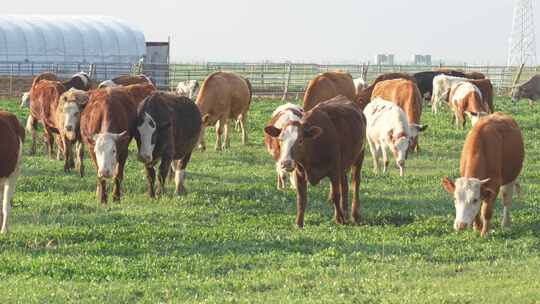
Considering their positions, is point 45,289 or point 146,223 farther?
point 146,223

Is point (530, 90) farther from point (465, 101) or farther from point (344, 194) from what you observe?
point (344, 194)

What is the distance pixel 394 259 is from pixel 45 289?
12.5 ft

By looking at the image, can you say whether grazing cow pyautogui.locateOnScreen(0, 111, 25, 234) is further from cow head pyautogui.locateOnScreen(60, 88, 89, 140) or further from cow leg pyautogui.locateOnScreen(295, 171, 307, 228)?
cow head pyautogui.locateOnScreen(60, 88, 89, 140)

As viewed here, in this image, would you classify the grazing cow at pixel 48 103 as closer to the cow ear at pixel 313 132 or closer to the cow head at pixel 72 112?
the cow head at pixel 72 112

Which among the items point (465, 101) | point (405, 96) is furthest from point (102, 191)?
point (465, 101)

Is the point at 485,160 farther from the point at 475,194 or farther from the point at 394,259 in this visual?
the point at 394,259

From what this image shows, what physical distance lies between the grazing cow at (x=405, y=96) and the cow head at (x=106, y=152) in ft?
28.3

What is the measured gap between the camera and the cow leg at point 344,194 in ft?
51.2

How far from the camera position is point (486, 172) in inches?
575

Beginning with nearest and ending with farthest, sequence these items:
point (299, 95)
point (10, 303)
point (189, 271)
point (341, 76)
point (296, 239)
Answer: point (10, 303) < point (189, 271) < point (296, 239) < point (341, 76) < point (299, 95)

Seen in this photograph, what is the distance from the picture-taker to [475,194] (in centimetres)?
1421

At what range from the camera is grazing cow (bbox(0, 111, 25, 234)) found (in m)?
14.1

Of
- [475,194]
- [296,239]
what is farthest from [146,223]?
[475,194]

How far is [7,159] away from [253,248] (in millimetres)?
3251
